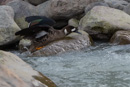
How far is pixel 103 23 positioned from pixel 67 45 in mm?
1189

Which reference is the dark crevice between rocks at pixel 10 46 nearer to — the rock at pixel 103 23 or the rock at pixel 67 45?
the rock at pixel 67 45

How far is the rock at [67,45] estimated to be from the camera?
241 inches

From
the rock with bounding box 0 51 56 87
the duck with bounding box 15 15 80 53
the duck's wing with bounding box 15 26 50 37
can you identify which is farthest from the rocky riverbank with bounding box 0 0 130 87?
the rock with bounding box 0 51 56 87

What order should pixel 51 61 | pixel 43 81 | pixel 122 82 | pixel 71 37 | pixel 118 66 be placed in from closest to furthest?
pixel 43 81, pixel 122 82, pixel 118 66, pixel 51 61, pixel 71 37

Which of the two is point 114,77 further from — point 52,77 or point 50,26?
point 50,26

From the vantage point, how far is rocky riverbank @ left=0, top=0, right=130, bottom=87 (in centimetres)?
642

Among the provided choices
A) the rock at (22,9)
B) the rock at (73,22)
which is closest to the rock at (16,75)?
the rock at (73,22)

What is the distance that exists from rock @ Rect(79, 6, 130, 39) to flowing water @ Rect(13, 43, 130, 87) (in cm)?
50

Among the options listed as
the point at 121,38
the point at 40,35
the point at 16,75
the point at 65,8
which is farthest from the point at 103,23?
the point at 16,75

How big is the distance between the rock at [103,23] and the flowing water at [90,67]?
1.63 ft

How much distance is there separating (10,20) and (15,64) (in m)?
4.10

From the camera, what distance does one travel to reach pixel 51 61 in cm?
543

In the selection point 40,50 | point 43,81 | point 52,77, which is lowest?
point 40,50

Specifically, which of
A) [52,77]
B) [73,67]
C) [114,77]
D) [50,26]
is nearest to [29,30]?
[50,26]
